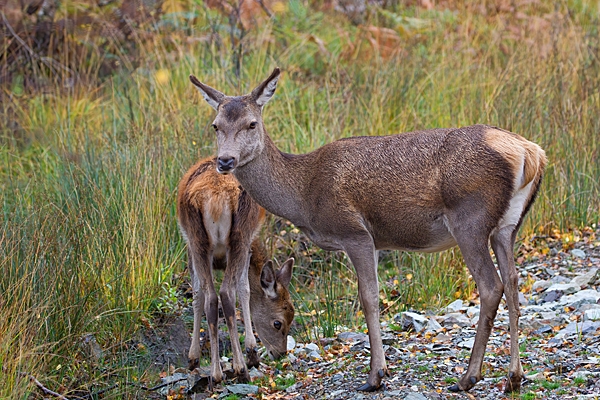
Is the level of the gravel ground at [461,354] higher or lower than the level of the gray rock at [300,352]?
higher

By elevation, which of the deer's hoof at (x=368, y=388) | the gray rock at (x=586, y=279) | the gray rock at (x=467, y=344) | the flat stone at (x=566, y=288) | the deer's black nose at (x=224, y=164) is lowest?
the flat stone at (x=566, y=288)

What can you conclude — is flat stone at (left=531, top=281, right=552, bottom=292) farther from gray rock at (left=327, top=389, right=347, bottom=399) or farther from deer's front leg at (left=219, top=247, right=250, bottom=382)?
deer's front leg at (left=219, top=247, right=250, bottom=382)

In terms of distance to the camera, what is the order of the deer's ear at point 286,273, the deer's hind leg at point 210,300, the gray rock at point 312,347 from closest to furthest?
the deer's hind leg at point 210,300 → the gray rock at point 312,347 → the deer's ear at point 286,273

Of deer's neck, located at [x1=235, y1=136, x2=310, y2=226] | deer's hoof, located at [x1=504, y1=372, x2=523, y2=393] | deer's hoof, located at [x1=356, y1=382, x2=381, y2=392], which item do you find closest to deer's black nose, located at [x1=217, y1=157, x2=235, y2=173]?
deer's neck, located at [x1=235, y1=136, x2=310, y2=226]

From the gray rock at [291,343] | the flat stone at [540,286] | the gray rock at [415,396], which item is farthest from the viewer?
the flat stone at [540,286]

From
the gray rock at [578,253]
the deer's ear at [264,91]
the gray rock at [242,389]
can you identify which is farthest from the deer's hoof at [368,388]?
the gray rock at [578,253]

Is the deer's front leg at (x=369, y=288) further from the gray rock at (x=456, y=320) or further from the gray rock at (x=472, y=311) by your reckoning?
the gray rock at (x=472, y=311)

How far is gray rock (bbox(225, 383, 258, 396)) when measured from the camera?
6.21 m

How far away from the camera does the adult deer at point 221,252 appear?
6495 mm

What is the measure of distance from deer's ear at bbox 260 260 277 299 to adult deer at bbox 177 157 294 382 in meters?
0.08

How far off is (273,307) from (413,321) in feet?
3.83

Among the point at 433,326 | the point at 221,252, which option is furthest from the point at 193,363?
the point at 433,326

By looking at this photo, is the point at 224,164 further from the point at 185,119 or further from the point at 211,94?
the point at 185,119

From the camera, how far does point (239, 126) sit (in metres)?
6.04
